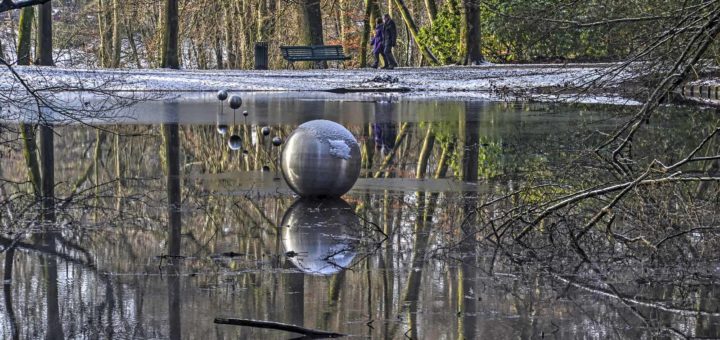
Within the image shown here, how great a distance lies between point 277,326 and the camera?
274 inches

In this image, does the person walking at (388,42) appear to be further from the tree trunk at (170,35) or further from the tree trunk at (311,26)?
the tree trunk at (170,35)

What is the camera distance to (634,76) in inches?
435

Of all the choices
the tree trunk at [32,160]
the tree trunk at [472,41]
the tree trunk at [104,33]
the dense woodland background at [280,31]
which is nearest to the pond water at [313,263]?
the tree trunk at [32,160]

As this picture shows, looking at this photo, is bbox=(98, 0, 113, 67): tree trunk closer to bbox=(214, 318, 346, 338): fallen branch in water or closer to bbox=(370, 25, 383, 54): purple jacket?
bbox=(370, 25, 383, 54): purple jacket

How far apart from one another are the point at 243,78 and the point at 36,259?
27.7 metres

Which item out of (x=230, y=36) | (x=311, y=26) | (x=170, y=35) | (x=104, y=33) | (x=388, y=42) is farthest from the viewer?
(x=104, y=33)

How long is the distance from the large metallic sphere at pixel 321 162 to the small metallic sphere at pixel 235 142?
5667mm

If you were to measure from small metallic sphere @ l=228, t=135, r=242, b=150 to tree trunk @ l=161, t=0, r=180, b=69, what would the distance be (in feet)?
63.8

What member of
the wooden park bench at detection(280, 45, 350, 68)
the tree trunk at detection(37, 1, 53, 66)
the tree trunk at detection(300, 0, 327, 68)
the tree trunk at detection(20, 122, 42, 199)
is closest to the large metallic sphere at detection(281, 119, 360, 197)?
the tree trunk at detection(20, 122, 42, 199)

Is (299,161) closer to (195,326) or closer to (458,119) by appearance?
(195,326)

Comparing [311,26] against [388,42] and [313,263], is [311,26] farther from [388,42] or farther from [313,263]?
[313,263]

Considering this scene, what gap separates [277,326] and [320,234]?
3.52m

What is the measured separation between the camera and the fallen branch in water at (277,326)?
22.5 feet

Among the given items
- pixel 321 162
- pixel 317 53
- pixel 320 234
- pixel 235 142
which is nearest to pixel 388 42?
pixel 317 53
